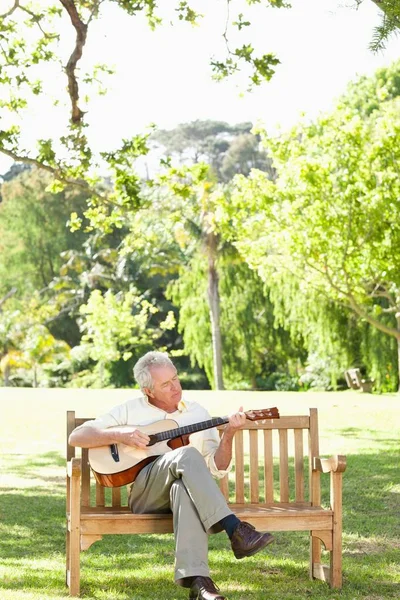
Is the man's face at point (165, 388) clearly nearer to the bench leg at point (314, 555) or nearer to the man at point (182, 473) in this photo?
the man at point (182, 473)

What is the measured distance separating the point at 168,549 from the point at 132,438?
1770 millimetres

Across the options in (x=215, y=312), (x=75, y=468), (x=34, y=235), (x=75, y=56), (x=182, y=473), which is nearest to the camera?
(x=182, y=473)

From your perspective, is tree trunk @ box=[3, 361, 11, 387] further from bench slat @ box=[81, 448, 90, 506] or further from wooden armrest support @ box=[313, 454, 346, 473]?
wooden armrest support @ box=[313, 454, 346, 473]

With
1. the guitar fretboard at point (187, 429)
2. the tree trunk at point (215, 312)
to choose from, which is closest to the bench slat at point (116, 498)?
the guitar fretboard at point (187, 429)

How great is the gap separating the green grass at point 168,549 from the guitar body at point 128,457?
58cm

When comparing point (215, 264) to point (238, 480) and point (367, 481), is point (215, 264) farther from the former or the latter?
point (238, 480)

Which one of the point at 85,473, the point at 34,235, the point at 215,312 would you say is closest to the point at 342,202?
the point at 215,312

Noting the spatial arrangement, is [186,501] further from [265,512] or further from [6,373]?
[6,373]

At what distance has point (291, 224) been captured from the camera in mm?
21328

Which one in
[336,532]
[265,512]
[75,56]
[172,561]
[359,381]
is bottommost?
[172,561]

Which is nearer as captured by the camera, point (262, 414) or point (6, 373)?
point (262, 414)

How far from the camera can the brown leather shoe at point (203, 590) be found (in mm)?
4637

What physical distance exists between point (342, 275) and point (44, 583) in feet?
54.4

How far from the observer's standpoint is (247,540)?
15.9 feet
